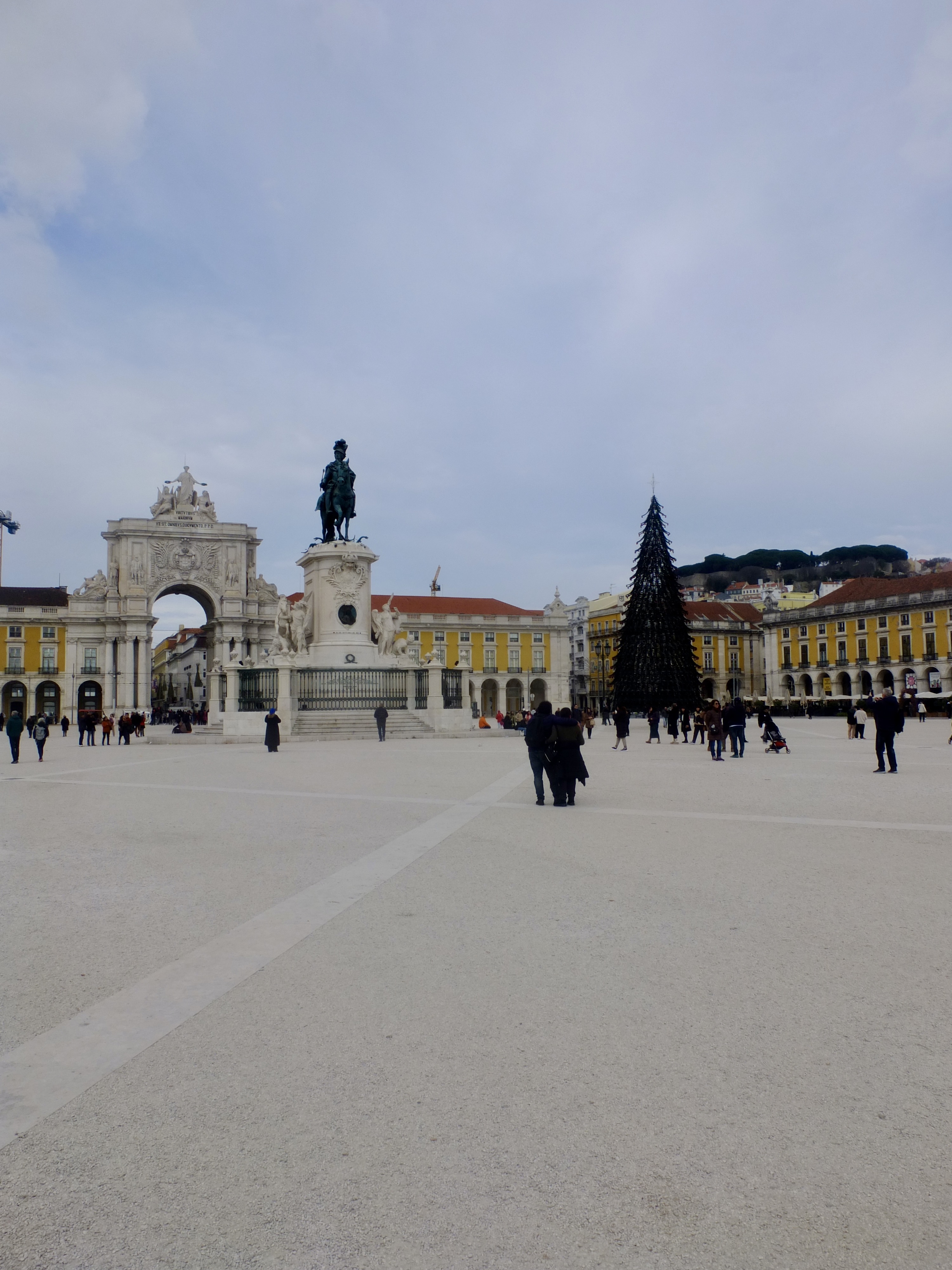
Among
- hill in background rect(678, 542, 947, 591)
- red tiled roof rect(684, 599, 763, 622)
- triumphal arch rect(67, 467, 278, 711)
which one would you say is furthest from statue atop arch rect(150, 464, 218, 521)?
hill in background rect(678, 542, 947, 591)

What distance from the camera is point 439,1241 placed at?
2.25 meters

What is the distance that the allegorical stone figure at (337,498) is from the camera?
3011cm

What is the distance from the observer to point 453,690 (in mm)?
30625

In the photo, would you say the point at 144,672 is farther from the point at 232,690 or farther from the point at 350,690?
the point at 350,690

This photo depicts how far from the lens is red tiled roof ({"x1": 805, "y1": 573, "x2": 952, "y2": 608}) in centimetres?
7319

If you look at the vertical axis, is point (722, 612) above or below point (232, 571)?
below

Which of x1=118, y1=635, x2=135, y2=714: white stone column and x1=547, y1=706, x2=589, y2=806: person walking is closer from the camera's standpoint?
x1=547, y1=706, x2=589, y2=806: person walking

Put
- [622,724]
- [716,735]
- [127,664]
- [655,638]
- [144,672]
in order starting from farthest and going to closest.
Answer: [144,672] < [127,664] < [655,638] < [622,724] < [716,735]

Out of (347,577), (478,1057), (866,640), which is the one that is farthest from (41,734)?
(866,640)

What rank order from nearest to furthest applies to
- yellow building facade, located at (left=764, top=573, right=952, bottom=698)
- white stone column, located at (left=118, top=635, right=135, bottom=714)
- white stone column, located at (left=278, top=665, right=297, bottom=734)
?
white stone column, located at (left=278, top=665, right=297, bottom=734) < yellow building facade, located at (left=764, top=573, right=952, bottom=698) < white stone column, located at (left=118, top=635, right=135, bottom=714)

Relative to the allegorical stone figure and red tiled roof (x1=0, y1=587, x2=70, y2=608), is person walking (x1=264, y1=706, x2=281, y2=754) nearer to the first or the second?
the allegorical stone figure

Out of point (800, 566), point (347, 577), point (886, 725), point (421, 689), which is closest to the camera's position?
point (886, 725)

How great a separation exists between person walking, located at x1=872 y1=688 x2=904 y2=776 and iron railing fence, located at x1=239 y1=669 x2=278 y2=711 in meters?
18.6

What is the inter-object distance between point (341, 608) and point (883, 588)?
63530 mm
